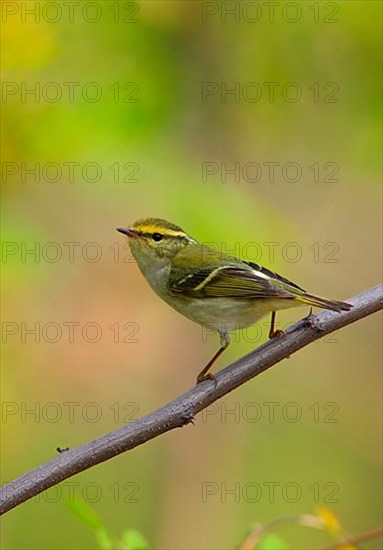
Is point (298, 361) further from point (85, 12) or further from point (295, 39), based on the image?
point (85, 12)

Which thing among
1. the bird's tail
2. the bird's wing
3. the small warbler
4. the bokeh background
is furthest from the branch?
the bokeh background

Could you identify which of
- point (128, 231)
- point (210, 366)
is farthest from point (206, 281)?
point (210, 366)

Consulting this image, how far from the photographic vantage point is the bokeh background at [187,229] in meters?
3.85

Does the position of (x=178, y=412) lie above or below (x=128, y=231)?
below

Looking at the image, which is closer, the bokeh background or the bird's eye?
the bokeh background

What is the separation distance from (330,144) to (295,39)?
1.77ft

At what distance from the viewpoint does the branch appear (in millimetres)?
2486

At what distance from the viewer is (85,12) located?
392cm

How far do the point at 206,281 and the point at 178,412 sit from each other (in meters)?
1.22

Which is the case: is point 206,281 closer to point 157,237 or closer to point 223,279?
point 223,279

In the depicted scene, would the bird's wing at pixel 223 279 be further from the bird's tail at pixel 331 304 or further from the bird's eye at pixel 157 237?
the bird's tail at pixel 331 304

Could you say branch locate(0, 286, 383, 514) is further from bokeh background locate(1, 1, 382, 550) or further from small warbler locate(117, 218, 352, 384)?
bokeh background locate(1, 1, 382, 550)

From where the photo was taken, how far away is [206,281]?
3793 mm

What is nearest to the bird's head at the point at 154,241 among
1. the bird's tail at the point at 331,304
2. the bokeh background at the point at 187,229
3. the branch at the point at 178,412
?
the bokeh background at the point at 187,229
